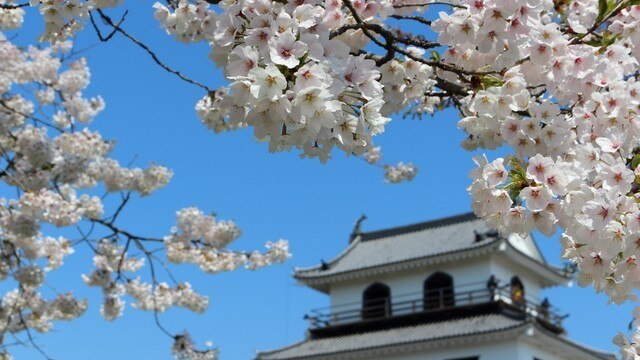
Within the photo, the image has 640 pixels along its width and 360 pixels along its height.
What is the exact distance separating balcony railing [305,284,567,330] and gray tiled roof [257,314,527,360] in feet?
1.83

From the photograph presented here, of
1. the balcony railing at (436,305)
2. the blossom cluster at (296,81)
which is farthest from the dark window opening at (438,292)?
the blossom cluster at (296,81)

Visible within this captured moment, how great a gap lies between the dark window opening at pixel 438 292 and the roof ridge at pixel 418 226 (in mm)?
3151

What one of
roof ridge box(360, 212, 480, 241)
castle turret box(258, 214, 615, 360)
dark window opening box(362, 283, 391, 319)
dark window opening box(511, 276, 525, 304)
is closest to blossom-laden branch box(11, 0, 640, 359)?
castle turret box(258, 214, 615, 360)

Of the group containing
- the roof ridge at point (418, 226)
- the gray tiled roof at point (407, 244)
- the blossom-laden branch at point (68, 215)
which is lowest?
the blossom-laden branch at point (68, 215)

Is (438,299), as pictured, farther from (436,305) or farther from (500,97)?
(500,97)

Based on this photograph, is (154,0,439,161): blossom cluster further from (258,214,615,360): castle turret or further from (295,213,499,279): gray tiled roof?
(295,213,499,279): gray tiled roof

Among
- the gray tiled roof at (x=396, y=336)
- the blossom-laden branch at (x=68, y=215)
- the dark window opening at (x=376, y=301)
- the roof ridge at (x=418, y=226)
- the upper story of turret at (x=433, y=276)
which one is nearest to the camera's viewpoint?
the blossom-laden branch at (x=68, y=215)

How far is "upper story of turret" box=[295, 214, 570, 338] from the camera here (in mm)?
24969

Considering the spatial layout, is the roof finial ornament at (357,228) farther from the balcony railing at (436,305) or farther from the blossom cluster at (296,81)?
the blossom cluster at (296,81)

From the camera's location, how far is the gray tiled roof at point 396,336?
2238cm

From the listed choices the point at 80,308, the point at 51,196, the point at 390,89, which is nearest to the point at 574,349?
the point at 80,308

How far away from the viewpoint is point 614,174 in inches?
111

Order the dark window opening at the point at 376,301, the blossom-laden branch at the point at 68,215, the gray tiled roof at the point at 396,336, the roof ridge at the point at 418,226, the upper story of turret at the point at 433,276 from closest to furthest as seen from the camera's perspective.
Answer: the blossom-laden branch at the point at 68,215 < the gray tiled roof at the point at 396,336 < the upper story of turret at the point at 433,276 < the dark window opening at the point at 376,301 < the roof ridge at the point at 418,226

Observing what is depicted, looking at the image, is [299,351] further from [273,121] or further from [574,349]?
→ [273,121]
